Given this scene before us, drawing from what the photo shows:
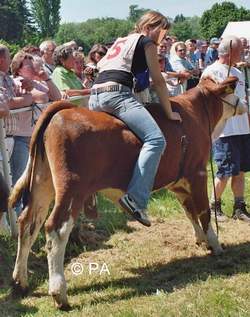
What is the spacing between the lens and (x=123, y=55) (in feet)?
16.4

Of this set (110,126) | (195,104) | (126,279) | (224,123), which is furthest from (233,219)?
(110,126)

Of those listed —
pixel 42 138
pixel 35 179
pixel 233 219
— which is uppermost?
pixel 42 138

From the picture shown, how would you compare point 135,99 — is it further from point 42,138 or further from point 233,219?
point 233,219

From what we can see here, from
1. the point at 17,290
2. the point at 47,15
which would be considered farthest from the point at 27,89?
the point at 47,15

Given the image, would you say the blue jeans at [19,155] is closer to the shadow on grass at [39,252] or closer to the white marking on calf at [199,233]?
the shadow on grass at [39,252]

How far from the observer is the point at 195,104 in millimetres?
5914

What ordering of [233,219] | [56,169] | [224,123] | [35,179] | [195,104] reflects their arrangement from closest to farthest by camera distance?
[56,169] < [35,179] < [195,104] < [224,123] < [233,219]

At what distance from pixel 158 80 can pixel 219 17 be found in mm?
60272

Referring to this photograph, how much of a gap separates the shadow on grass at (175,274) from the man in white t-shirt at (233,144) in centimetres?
133

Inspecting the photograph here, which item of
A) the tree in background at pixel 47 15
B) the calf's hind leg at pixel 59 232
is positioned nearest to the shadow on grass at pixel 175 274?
the calf's hind leg at pixel 59 232

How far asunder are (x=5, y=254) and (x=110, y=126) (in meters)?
1.74

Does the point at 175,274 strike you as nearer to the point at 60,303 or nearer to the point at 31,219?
the point at 60,303

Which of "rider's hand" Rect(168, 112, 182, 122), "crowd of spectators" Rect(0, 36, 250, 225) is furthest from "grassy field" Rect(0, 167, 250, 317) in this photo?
"rider's hand" Rect(168, 112, 182, 122)

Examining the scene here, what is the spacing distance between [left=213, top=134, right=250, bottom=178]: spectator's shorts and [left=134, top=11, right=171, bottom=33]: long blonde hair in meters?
2.11
